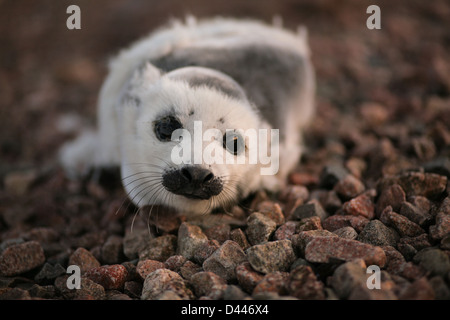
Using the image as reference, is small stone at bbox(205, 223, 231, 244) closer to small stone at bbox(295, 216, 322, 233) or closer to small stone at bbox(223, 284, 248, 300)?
small stone at bbox(295, 216, 322, 233)

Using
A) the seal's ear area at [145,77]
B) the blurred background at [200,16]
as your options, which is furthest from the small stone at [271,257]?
the blurred background at [200,16]

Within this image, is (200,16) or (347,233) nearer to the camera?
(347,233)

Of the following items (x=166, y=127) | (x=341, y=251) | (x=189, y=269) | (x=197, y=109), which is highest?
(x=197, y=109)

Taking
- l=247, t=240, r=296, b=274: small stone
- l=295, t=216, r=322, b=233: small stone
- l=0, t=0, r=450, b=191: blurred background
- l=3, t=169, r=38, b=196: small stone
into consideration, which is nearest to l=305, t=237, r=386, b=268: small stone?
l=247, t=240, r=296, b=274: small stone

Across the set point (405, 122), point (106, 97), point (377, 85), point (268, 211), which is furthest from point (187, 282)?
point (377, 85)

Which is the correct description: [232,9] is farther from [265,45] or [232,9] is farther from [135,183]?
[135,183]

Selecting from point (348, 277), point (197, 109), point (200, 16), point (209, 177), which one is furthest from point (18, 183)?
point (200, 16)

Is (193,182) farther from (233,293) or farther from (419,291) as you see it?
(419,291)
